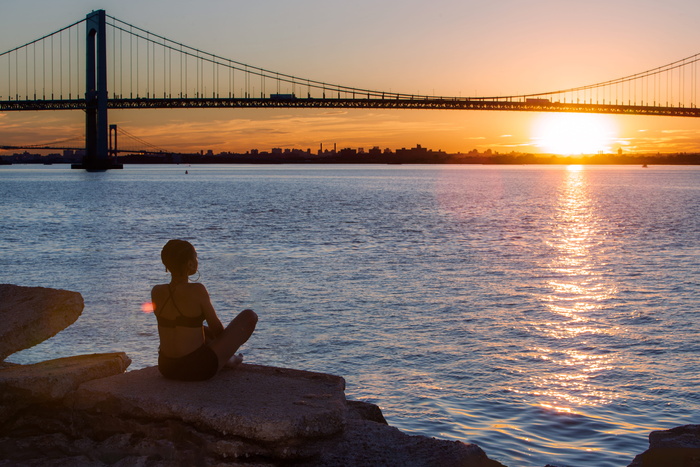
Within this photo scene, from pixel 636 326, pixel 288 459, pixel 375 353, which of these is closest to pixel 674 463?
pixel 288 459

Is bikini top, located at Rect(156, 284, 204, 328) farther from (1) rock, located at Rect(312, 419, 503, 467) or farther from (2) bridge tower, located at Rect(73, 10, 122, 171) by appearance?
(2) bridge tower, located at Rect(73, 10, 122, 171)

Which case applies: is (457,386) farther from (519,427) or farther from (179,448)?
(179,448)

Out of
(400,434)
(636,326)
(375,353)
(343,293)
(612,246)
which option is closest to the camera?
(400,434)

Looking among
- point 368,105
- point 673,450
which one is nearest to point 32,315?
point 673,450

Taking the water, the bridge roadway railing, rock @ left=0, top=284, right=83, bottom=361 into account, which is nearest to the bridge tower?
the bridge roadway railing

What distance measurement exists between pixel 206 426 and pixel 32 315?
2.17m

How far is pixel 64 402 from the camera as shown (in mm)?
4191

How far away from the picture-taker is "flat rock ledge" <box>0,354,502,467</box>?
11.8 ft

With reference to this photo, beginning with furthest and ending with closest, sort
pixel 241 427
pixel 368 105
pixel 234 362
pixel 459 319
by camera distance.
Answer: pixel 368 105
pixel 459 319
pixel 234 362
pixel 241 427

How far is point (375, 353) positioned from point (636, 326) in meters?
3.23

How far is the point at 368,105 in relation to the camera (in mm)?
69062

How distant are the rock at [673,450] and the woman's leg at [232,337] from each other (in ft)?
7.25

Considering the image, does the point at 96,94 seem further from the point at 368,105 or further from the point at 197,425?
the point at 197,425

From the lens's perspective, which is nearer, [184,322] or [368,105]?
[184,322]
